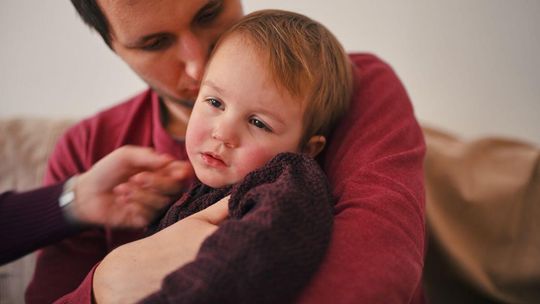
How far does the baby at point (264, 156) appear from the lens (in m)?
0.55

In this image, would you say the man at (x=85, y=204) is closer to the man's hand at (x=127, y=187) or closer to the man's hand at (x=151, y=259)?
the man's hand at (x=127, y=187)

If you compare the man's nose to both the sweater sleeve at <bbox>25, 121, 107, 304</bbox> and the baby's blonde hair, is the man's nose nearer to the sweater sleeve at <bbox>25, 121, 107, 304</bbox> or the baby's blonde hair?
the baby's blonde hair

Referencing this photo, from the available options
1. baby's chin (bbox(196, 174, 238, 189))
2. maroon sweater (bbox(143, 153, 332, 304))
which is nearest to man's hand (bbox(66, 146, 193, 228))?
baby's chin (bbox(196, 174, 238, 189))

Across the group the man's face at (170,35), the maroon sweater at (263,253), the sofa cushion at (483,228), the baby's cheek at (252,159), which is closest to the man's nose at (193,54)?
the man's face at (170,35)

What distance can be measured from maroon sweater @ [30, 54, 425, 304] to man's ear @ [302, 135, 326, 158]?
0.02 metres

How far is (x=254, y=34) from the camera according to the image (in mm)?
838

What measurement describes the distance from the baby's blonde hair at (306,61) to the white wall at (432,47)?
2.31 ft

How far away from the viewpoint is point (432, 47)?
59.1 inches

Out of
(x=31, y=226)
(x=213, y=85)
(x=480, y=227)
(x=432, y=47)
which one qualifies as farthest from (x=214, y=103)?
(x=432, y=47)

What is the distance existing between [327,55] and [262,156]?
0.80 feet

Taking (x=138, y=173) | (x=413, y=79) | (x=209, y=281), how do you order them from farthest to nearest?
(x=413, y=79) < (x=138, y=173) < (x=209, y=281)

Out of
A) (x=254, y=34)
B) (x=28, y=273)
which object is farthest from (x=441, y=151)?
(x=28, y=273)

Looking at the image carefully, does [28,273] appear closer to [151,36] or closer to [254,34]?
[151,36]

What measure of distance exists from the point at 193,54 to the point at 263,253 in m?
0.52
